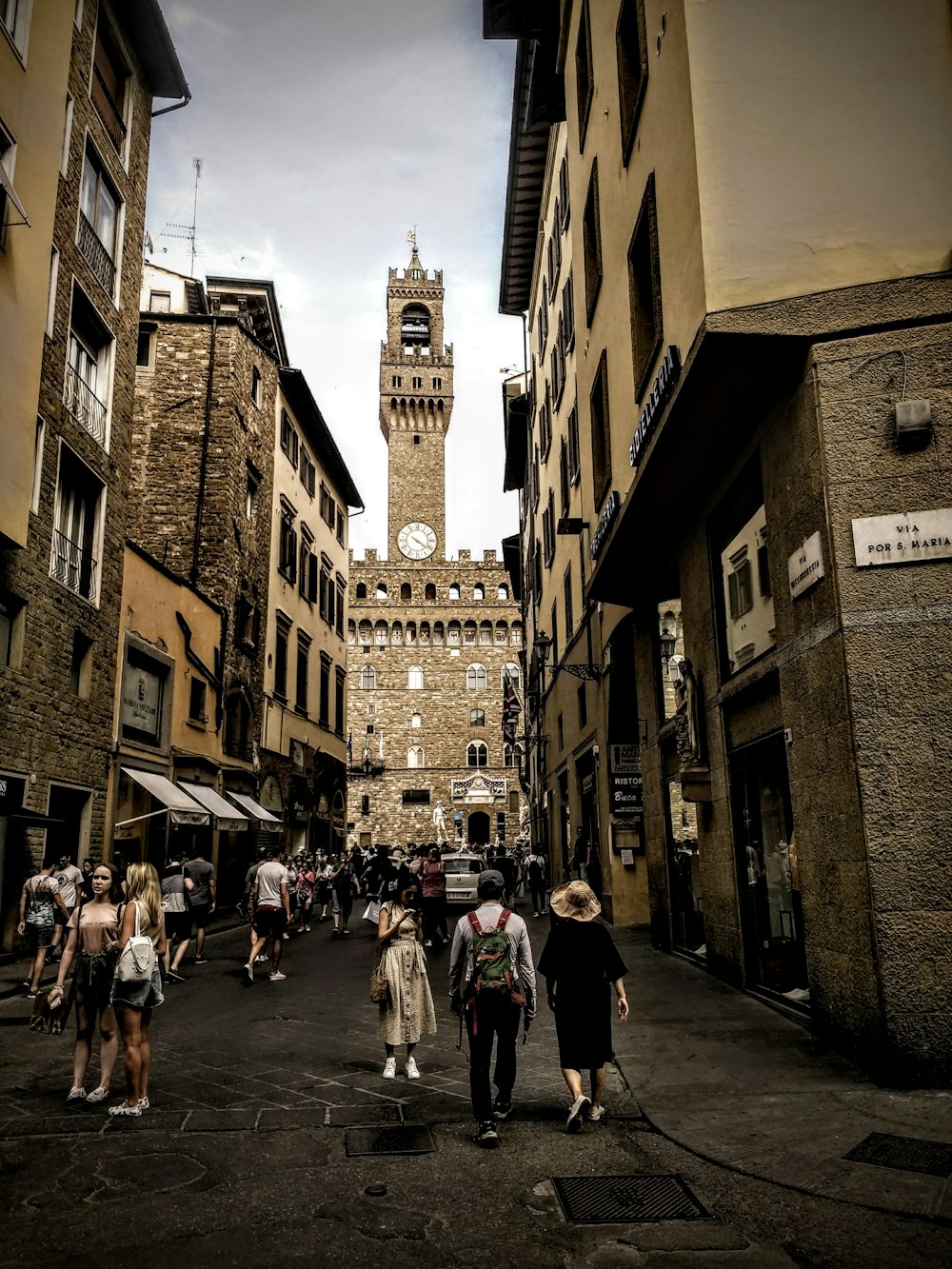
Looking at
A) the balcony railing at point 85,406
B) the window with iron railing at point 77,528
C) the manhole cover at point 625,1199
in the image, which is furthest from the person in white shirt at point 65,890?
the manhole cover at point 625,1199

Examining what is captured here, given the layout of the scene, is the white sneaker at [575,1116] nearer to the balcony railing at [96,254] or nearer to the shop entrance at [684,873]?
the shop entrance at [684,873]

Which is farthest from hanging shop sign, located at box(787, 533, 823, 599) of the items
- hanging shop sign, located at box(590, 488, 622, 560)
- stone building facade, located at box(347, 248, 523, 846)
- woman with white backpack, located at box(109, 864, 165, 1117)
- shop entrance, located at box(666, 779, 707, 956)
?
stone building facade, located at box(347, 248, 523, 846)

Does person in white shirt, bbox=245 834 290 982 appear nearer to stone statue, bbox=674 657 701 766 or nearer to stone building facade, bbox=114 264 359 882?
stone building facade, bbox=114 264 359 882

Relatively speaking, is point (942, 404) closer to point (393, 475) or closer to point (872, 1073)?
point (872, 1073)

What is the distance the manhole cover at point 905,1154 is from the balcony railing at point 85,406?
13959mm

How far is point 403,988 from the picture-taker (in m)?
7.27

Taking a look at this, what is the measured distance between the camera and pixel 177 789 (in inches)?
744

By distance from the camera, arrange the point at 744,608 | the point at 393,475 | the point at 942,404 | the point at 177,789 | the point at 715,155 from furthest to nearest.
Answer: the point at 393,475
the point at 177,789
the point at 744,608
the point at 715,155
the point at 942,404

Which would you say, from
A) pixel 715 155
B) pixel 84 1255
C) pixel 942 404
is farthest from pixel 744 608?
pixel 84 1255

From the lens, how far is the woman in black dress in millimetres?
5703

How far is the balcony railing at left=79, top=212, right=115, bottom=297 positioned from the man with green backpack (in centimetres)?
1366

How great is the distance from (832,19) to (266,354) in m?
21.5

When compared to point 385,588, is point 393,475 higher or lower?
higher

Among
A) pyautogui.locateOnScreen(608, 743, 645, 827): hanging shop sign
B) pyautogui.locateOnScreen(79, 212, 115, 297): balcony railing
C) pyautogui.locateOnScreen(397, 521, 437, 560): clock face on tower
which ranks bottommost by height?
pyautogui.locateOnScreen(608, 743, 645, 827): hanging shop sign
